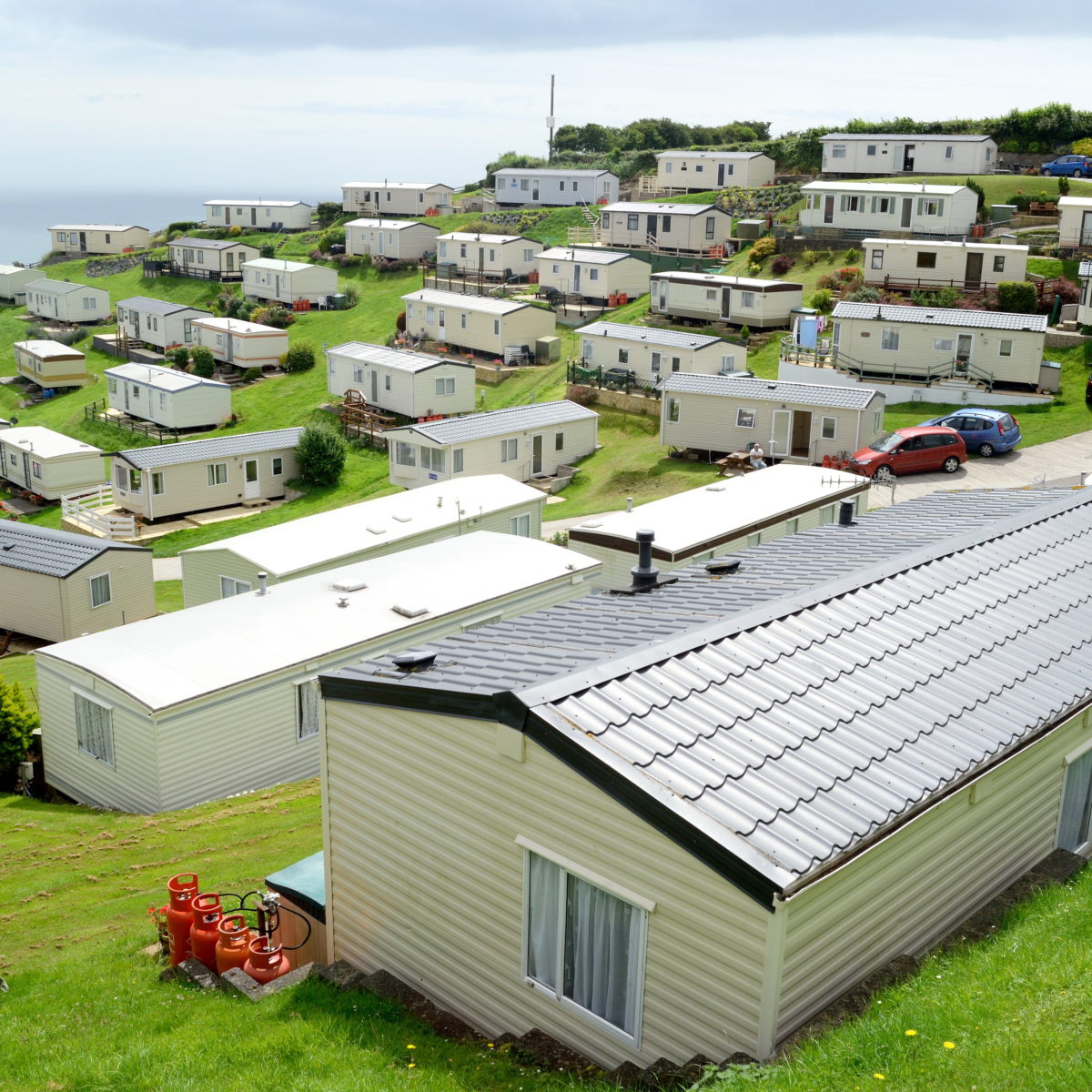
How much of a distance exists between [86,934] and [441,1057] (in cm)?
664

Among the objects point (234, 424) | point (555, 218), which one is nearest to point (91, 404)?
point (234, 424)

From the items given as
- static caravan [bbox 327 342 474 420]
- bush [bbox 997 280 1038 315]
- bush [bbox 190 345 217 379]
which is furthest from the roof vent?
bush [bbox 190 345 217 379]

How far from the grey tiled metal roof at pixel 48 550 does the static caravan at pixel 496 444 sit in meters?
12.5

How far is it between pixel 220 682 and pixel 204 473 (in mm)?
27997

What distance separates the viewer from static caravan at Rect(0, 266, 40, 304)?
94562 millimetres

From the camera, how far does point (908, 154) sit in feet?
240

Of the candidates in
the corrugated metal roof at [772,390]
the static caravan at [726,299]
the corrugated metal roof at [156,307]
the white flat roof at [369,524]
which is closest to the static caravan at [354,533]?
the white flat roof at [369,524]

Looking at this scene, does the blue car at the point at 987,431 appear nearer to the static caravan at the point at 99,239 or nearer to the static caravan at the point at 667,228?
the static caravan at the point at 667,228

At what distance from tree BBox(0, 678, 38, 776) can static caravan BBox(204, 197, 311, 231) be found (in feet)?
300

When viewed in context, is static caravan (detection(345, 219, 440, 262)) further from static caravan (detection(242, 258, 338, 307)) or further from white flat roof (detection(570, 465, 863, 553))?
white flat roof (detection(570, 465, 863, 553))

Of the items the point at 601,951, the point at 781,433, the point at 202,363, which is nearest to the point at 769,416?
the point at 781,433

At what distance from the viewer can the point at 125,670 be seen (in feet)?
62.8

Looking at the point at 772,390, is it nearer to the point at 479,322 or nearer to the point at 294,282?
the point at 479,322

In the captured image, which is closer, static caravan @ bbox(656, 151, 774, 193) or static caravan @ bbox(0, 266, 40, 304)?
static caravan @ bbox(656, 151, 774, 193)
